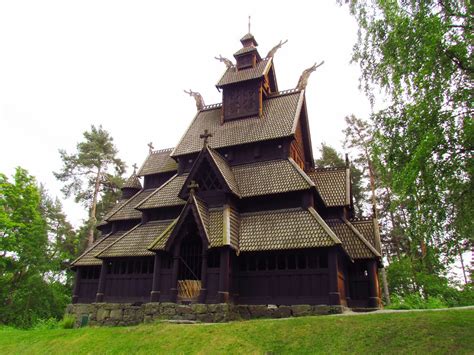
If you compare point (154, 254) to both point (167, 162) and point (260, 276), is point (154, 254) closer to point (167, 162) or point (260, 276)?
point (260, 276)

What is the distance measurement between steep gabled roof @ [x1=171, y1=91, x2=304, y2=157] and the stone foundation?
→ 9.13 metres

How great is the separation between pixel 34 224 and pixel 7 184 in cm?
383

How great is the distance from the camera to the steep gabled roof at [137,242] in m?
18.2

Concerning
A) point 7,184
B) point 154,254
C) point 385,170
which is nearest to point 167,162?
point 154,254

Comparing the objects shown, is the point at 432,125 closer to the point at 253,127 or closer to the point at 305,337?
the point at 305,337

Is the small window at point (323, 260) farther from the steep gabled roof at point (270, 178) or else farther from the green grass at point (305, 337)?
the green grass at point (305, 337)

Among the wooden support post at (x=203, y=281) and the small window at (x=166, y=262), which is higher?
the small window at (x=166, y=262)

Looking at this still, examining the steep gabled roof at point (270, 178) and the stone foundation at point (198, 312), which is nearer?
the stone foundation at point (198, 312)

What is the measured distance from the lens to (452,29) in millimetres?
10086

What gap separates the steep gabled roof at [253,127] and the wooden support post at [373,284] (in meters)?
7.83

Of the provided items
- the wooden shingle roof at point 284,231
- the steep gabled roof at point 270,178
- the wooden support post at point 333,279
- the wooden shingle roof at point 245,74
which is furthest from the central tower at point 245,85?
the wooden support post at point 333,279

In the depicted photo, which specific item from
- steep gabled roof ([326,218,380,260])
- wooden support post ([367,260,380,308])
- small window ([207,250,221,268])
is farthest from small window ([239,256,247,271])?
wooden support post ([367,260,380,308])

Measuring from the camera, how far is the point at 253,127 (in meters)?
21.4

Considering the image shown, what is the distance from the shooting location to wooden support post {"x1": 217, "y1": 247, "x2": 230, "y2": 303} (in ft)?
48.5
